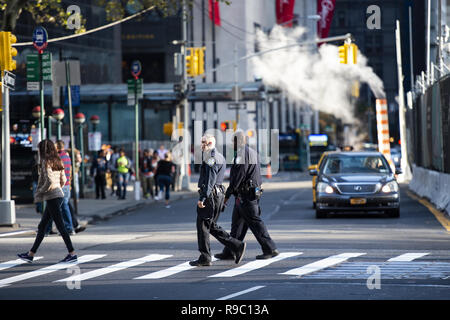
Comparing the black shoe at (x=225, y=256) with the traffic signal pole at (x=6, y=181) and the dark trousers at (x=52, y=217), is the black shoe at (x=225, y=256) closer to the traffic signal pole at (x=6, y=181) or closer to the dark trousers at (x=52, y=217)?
the dark trousers at (x=52, y=217)

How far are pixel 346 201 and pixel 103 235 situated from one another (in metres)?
6.21

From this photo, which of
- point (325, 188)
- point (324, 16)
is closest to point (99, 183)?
point (325, 188)

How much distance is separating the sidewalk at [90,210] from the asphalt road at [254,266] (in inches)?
61.6

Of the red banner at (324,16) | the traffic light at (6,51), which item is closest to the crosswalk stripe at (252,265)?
the traffic light at (6,51)

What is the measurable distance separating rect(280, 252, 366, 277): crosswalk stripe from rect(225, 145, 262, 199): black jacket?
1.50 metres

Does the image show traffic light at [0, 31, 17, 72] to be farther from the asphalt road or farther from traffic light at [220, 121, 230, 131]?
traffic light at [220, 121, 230, 131]

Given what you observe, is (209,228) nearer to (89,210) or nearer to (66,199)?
(66,199)

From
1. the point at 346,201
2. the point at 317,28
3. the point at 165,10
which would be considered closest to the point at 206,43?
the point at 317,28

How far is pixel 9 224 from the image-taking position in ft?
74.6

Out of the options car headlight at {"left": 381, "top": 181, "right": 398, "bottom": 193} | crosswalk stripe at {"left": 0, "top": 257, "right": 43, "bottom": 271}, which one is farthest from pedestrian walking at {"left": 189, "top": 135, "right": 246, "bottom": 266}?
car headlight at {"left": 381, "top": 181, "right": 398, "bottom": 193}

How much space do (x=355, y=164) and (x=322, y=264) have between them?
11620 mm

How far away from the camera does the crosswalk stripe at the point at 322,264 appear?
13078 millimetres

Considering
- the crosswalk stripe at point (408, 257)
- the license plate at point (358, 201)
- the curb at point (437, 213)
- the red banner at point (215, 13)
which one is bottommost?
the crosswalk stripe at point (408, 257)

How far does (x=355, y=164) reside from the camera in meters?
25.4
